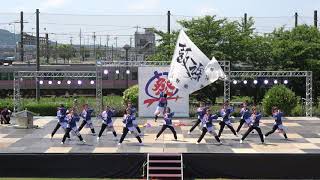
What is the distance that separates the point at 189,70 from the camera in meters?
29.8

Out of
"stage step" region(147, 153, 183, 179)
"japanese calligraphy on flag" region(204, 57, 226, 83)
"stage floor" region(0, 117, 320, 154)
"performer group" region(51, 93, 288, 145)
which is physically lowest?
"stage step" region(147, 153, 183, 179)

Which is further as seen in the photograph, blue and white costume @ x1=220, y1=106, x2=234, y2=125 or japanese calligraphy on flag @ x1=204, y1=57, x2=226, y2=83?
japanese calligraphy on flag @ x1=204, y1=57, x2=226, y2=83

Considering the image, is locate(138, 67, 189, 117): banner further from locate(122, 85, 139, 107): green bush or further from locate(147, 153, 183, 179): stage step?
locate(147, 153, 183, 179): stage step

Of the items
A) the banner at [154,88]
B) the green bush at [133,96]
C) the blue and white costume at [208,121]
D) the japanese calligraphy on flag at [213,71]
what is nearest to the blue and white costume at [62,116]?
the blue and white costume at [208,121]

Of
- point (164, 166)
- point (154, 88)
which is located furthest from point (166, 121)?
point (154, 88)

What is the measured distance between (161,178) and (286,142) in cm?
789

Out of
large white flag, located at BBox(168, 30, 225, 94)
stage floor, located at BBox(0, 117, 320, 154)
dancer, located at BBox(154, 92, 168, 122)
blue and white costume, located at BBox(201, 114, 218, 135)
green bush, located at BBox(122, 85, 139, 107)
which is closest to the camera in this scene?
→ stage floor, located at BBox(0, 117, 320, 154)

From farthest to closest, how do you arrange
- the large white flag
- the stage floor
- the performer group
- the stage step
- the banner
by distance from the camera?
1. the banner
2. the large white flag
3. the performer group
4. the stage floor
5. the stage step

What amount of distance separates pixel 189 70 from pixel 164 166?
34.1 ft

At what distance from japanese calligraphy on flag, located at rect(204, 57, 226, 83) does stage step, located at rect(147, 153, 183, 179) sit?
32.9ft

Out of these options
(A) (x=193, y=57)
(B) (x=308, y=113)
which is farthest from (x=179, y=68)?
(B) (x=308, y=113)

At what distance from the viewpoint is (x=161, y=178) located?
1948 cm

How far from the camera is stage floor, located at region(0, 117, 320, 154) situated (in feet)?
73.9

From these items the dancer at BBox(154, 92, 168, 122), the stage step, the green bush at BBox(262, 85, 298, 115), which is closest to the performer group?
the stage step
